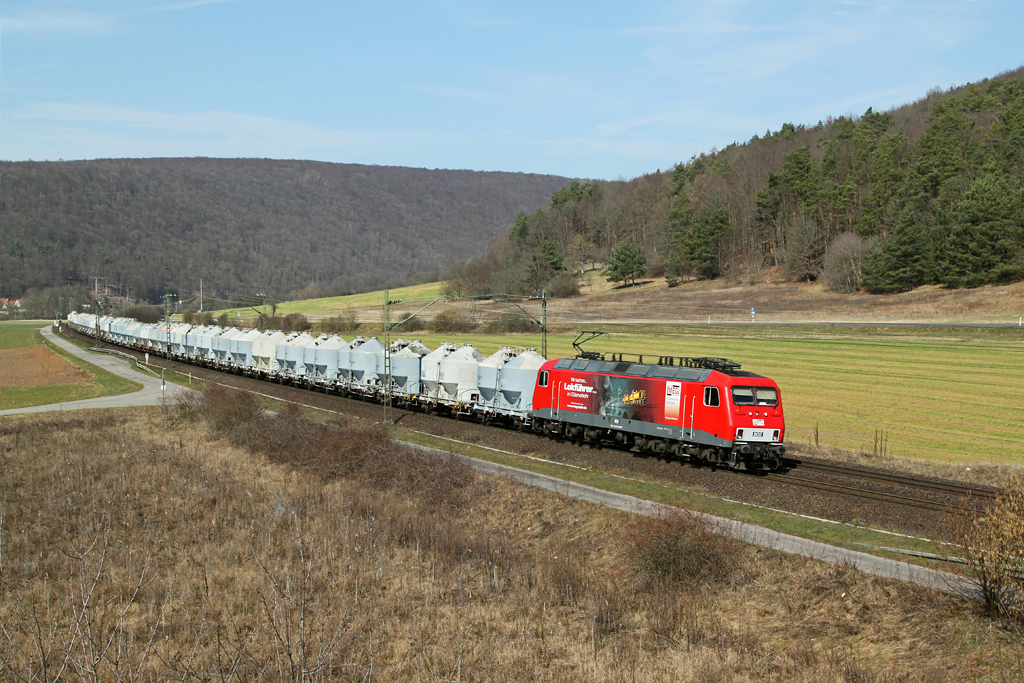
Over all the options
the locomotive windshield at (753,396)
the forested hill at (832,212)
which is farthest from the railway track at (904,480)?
the forested hill at (832,212)

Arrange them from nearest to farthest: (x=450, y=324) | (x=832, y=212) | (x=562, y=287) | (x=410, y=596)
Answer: (x=410, y=596), (x=450, y=324), (x=832, y=212), (x=562, y=287)

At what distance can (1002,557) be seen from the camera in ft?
47.7

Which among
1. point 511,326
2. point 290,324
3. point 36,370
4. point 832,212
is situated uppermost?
point 832,212

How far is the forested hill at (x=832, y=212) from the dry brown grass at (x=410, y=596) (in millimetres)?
73570

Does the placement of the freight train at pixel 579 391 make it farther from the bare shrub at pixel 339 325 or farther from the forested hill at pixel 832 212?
the forested hill at pixel 832 212

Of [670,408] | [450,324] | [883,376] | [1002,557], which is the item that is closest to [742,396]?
[670,408]

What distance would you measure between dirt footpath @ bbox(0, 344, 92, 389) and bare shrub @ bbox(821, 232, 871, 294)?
8661cm

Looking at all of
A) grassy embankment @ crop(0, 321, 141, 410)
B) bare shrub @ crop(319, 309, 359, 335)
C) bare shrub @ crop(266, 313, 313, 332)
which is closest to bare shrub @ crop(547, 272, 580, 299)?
bare shrub @ crop(319, 309, 359, 335)

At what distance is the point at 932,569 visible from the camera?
58.1 feet

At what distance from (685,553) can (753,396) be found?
9.68m

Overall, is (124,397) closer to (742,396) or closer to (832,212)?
(742,396)

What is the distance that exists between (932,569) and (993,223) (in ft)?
242

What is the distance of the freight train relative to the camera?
89.7ft

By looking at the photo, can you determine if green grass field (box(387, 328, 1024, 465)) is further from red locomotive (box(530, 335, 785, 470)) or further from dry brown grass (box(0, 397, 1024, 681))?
dry brown grass (box(0, 397, 1024, 681))
